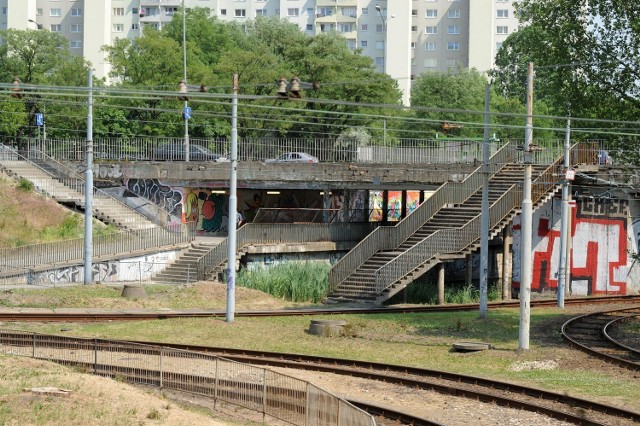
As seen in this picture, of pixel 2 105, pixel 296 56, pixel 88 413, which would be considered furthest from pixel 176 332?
pixel 296 56

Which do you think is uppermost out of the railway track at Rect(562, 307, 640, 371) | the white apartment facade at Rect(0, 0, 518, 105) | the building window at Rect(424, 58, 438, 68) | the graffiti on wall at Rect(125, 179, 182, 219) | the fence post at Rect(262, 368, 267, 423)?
the white apartment facade at Rect(0, 0, 518, 105)

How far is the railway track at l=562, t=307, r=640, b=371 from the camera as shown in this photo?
31109mm

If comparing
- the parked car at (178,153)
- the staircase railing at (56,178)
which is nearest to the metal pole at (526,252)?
the staircase railing at (56,178)

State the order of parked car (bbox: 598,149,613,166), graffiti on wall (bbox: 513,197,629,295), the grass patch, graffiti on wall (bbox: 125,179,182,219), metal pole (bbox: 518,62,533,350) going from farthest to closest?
graffiti on wall (bbox: 125,179,182,219)
graffiti on wall (bbox: 513,197,629,295)
parked car (bbox: 598,149,613,166)
the grass patch
metal pole (bbox: 518,62,533,350)

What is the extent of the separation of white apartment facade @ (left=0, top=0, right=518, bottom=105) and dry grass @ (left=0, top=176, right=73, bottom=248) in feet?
253

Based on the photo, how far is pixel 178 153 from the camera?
68.3 meters

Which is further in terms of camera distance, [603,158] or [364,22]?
[364,22]

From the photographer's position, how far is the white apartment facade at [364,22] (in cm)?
13450

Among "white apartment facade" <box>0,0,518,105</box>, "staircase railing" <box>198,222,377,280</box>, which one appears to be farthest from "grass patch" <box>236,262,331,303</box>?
"white apartment facade" <box>0,0,518,105</box>

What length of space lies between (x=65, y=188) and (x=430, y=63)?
85.3 m

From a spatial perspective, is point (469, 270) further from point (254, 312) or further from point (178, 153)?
point (178, 153)

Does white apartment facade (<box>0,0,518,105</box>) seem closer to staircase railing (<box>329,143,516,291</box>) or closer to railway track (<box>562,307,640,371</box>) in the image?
staircase railing (<box>329,143,516,291</box>)

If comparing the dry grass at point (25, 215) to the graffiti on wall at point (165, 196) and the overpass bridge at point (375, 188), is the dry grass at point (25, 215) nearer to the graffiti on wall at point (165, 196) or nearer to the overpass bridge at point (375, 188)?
the overpass bridge at point (375, 188)

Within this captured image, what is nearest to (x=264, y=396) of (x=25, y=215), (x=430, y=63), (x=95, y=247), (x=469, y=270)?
(x=95, y=247)
